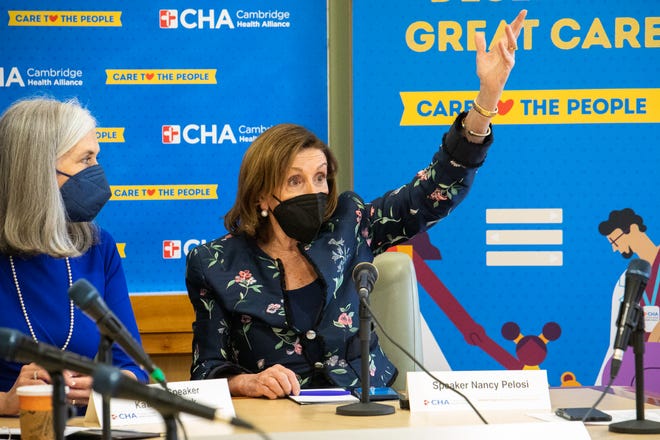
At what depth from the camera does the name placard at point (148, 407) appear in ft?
6.44

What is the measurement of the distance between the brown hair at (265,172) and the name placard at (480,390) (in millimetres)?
892

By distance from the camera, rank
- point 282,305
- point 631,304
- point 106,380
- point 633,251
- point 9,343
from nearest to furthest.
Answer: point 106,380
point 9,343
point 631,304
point 282,305
point 633,251

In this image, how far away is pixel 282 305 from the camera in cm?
269

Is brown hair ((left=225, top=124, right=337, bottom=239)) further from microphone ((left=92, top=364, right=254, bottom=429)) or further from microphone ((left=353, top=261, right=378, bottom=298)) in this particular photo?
microphone ((left=92, top=364, right=254, bottom=429))

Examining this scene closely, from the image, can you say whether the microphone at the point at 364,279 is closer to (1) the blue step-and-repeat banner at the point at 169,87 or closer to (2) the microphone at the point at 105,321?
(2) the microphone at the point at 105,321

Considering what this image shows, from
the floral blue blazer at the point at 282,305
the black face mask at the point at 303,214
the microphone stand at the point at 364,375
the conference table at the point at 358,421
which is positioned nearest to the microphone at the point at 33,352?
the conference table at the point at 358,421

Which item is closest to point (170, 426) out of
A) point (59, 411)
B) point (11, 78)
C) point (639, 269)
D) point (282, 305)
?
point (59, 411)

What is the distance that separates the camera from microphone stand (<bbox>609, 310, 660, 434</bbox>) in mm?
1849

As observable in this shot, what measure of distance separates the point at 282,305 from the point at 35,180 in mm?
803

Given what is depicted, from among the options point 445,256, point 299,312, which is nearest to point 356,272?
point 299,312

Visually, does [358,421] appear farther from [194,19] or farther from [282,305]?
[194,19]

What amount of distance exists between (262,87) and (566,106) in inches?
54.1

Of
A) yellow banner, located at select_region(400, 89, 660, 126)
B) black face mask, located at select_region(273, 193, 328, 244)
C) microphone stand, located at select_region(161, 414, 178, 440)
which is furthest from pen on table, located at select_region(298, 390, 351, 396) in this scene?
yellow banner, located at select_region(400, 89, 660, 126)

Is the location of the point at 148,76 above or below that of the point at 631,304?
above
